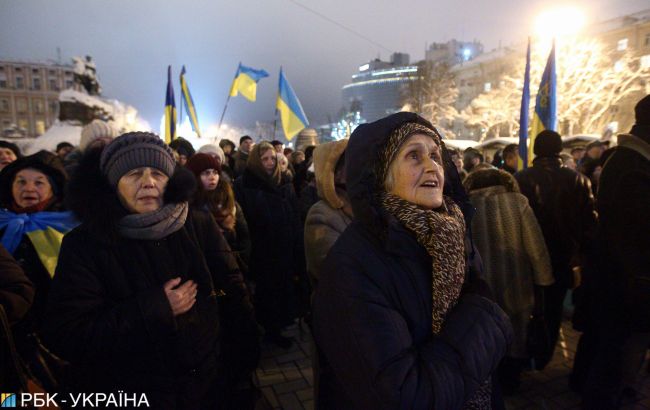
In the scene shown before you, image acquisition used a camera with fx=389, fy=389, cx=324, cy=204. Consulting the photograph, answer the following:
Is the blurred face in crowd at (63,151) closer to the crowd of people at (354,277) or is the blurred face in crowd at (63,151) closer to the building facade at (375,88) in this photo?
the crowd of people at (354,277)

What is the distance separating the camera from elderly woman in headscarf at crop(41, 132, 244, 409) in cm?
178

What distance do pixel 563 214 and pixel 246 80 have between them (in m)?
9.36

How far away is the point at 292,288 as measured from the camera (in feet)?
15.9

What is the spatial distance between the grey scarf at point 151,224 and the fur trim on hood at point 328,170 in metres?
1.00

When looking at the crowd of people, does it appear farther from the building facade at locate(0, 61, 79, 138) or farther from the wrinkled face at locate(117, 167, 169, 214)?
the building facade at locate(0, 61, 79, 138)

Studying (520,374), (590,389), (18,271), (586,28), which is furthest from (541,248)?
(586,28)

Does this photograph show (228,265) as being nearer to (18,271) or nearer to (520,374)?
(18,271)

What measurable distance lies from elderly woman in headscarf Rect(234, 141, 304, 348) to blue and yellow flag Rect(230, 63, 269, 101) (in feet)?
22.5

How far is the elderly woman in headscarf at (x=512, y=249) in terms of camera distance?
3.06 metres

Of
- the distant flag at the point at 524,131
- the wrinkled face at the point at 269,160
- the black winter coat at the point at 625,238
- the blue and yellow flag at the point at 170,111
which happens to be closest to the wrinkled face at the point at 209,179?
the wrinkled face at the point at 269,160

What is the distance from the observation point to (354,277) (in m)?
1.34

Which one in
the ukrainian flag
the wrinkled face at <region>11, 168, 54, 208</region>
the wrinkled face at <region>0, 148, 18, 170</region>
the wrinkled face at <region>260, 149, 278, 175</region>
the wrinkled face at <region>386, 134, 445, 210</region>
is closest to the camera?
the wrinkled face at <region>386, 134, 445, 210</region>

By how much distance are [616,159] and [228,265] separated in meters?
2.63

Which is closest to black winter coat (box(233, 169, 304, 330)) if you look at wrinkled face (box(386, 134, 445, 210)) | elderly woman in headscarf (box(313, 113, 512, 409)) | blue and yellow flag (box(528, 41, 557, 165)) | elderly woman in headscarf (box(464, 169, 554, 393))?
elderly woman in headscarf (box(464, 169, 554, 393))
